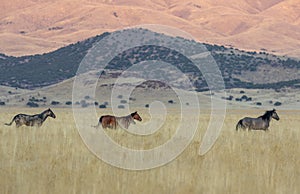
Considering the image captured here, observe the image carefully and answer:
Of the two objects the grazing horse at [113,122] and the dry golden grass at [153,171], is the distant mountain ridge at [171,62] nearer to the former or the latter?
the grazing horse at [113,122]

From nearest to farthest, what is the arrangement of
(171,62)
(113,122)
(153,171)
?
(153,171) → (113,122) → (171,62)

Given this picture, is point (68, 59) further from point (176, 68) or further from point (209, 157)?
point (209, 157)

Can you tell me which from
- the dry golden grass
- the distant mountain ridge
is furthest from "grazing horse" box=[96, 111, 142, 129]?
the distant mountain ridge

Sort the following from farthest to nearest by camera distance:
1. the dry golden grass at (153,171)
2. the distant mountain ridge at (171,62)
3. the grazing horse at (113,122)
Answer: the distant mountain ridge at (171,62), the grazing horse at (113,122), the dry golden grass at (153,171)

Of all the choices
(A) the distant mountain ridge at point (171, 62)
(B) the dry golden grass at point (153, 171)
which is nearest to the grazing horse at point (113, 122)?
(B) the dry golden grass at point (153, 171)

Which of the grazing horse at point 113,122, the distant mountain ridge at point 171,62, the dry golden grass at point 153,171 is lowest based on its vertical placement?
the dry golden grass at point 153,171

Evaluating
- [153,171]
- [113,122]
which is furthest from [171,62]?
[153,171]

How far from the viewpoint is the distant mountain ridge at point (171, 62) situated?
10881 cm

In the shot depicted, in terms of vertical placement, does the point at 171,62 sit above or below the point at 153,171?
above

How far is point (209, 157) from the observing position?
46.5 ft

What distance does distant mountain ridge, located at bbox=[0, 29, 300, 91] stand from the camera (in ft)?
357

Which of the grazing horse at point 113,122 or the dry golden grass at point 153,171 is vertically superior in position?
the grazing horse at point 113,122

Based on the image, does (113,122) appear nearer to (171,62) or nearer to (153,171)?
(153,171)

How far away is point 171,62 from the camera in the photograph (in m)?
114
